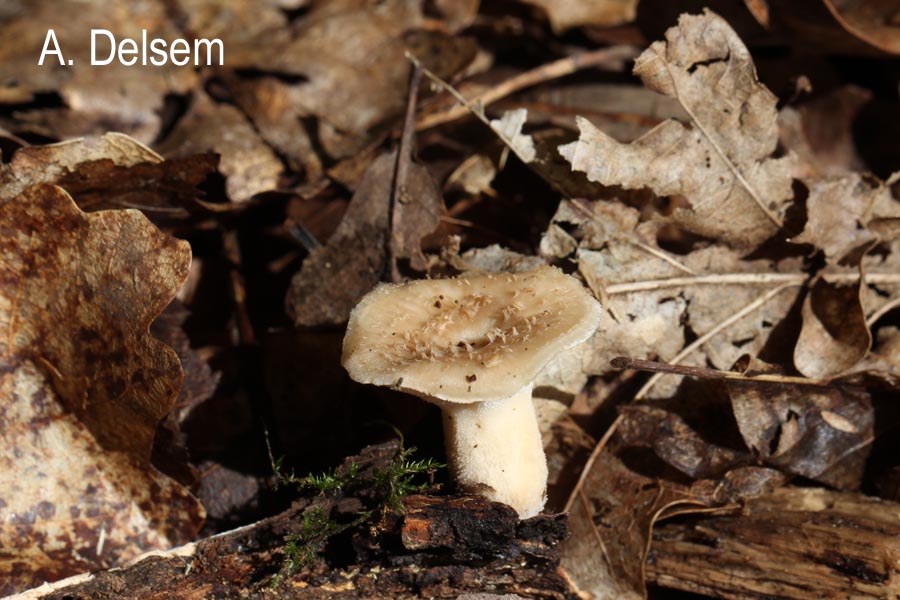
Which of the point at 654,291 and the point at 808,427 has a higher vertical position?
the point at 654,291

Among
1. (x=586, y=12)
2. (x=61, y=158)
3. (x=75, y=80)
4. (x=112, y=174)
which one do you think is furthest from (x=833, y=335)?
(x=75, y=80)

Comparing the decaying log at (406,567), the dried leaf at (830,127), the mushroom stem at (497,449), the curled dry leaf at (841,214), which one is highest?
the dried leaf at (830,127)

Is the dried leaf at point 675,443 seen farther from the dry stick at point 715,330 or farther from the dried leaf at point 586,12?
the dried leaf at point 586,12

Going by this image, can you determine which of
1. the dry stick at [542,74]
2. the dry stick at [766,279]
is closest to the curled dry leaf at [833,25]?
the dry stick at [542,74]

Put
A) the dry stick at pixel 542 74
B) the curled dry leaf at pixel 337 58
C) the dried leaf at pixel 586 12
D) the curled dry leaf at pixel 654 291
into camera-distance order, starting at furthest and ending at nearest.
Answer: the dried leaf at pixel 586 12, the curled dry leaf at pixel 337 58, the dry stick at pixel 542 74, the curled dry leaf at pixel 654 291

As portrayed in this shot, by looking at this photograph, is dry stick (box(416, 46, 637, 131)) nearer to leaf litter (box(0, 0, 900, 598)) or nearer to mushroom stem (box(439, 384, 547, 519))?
leaf litter (box(0, 0, 900, 598))

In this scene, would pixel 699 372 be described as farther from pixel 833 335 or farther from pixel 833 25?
pixel 833 25

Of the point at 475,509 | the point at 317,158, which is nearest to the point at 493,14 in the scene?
the point at 317,158
